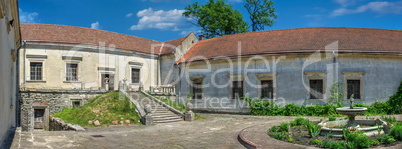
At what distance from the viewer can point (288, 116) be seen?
70.4 ft

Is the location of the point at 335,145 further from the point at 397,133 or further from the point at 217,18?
the point at 217,18

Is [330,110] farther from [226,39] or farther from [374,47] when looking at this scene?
[226,39]

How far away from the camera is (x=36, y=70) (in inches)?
1007

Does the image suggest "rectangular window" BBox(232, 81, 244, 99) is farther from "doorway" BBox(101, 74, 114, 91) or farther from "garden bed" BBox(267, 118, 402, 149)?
"garden bed" BBox(267, 118, 402, 149)

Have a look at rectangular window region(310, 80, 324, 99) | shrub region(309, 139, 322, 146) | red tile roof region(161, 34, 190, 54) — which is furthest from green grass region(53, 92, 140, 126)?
rectangular window region(310, 80, 324, 99)

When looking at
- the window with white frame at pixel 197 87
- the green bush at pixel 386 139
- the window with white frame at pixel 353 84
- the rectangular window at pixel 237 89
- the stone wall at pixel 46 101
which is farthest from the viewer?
the window with white frame at pixel 197 87

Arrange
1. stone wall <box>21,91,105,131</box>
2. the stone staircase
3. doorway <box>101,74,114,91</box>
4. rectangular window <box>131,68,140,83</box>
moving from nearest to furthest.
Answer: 1. the stone staircase
2. stone wall <box>21,91,105,131</box>
3. doorway <box>101,74,114,91</box>
4. rectangular window <box>131,68,140,83</box>

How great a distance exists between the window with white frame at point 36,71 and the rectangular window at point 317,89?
21.1 metres

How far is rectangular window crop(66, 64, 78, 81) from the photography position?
1054 inches

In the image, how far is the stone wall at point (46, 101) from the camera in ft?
77.6

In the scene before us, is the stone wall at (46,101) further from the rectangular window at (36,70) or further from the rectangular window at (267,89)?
the rectangular window at (267,89)

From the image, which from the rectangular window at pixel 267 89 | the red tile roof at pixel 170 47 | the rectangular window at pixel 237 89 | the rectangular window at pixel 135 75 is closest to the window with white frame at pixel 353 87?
the rectangular window at pixel 267 89

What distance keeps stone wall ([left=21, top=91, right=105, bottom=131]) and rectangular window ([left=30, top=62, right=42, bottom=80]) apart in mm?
2099

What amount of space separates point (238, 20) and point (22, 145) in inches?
1406
